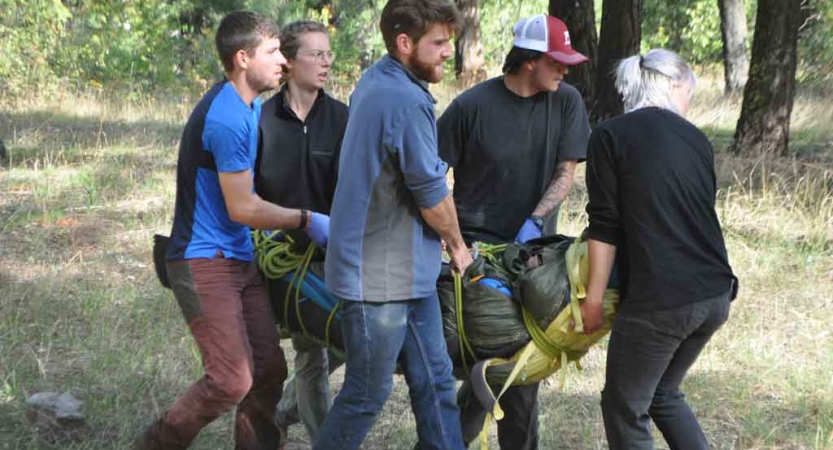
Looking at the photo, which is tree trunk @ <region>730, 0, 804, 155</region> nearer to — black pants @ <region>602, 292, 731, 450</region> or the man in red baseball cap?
the man in red baseball cap

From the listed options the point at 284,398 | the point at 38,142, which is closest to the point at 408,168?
the point at 284,398

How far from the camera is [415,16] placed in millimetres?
3428

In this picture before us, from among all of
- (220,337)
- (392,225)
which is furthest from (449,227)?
(220,337)

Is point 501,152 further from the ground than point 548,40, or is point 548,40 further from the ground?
point 548,40

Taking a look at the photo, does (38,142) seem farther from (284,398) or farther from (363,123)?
(363,123)

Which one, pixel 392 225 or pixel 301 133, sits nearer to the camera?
pixel 392 225

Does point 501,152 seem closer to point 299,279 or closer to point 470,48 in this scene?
point 299,279

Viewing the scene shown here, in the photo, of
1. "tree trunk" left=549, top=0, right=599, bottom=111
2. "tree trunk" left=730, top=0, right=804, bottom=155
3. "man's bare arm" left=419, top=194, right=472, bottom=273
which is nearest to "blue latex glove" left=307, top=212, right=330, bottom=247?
"man's bare arm" left=419, top=194, right=472, bottom=273

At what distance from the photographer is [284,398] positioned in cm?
476

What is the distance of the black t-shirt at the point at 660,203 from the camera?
338cm

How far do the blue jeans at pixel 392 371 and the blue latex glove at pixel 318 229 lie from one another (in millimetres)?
372

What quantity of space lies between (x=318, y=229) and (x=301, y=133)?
0.51 metres

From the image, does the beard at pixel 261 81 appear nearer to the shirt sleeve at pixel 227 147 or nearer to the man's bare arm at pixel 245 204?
the shirt sleeve at pixel 227 147

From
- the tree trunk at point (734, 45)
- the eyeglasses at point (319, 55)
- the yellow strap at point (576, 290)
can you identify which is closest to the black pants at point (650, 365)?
the yellow strap at point (576, 290)
